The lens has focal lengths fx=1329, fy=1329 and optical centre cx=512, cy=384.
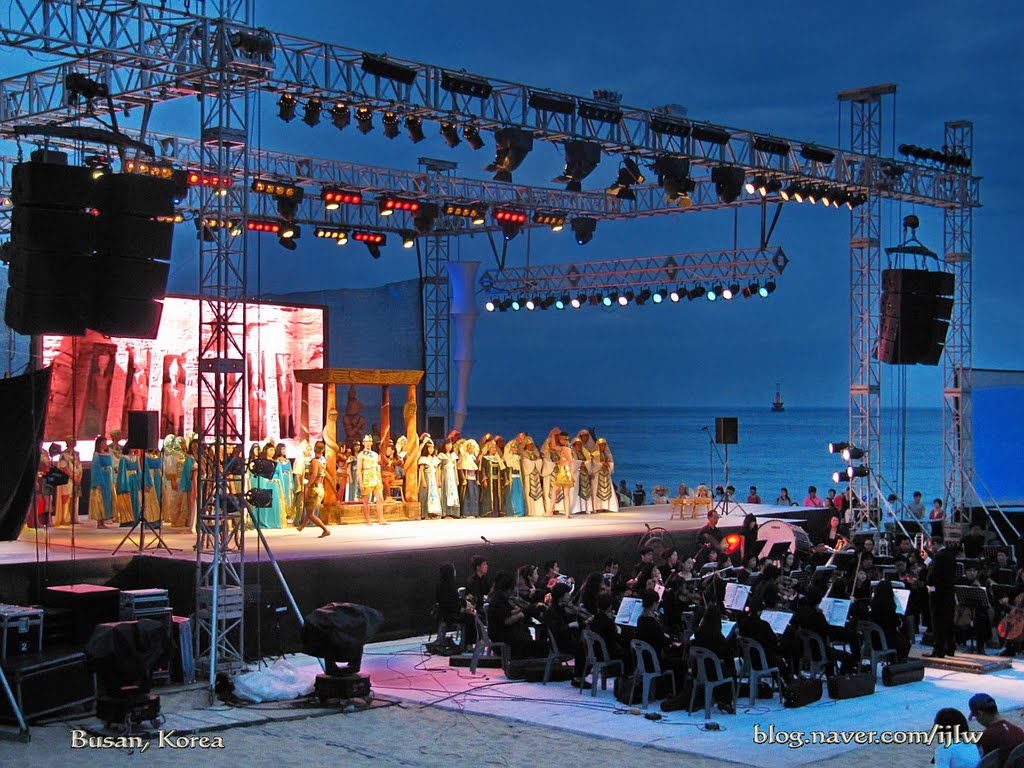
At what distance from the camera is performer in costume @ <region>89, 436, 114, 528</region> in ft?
57.2

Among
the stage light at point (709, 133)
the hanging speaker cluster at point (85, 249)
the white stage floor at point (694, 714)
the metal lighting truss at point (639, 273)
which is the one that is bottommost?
the white stage floor at point (694, 714)

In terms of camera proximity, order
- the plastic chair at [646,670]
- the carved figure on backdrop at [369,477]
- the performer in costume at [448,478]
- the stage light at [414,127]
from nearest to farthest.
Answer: the plastic chair at [646,670]
the stage light at [414,127]
the carved figure on backdrop at [369,477]
the performer in costume at [448,478]

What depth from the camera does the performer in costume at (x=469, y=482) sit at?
64.8 feet

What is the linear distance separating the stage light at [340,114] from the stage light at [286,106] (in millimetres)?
470

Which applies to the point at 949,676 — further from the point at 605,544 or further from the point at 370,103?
the point at 370,103

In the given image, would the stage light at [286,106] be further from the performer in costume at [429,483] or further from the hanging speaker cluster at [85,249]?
the performer in costume at [429,483]

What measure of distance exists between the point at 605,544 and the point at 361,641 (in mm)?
6610

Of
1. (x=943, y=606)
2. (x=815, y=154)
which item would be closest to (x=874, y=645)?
(x=943, y=606)

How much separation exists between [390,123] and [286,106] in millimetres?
1330

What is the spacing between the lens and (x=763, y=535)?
18547mm

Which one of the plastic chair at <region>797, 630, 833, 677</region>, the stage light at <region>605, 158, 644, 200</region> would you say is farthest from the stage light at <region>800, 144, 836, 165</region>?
the plastic chair at <region>797, 630, 833, 677</region>

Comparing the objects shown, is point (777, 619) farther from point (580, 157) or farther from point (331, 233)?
point (331, 233)

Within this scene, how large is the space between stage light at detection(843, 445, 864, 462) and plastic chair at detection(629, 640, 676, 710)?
28.2 ft

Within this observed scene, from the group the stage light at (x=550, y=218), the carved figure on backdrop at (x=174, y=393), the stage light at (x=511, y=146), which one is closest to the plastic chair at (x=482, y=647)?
the stage light at (x=511, y=146)
